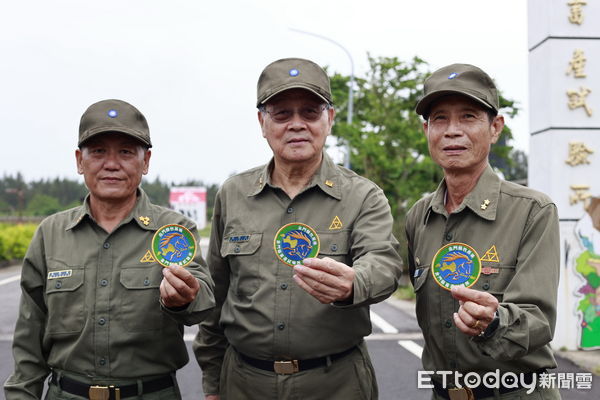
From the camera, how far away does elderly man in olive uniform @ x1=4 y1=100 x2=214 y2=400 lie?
9.80 ft

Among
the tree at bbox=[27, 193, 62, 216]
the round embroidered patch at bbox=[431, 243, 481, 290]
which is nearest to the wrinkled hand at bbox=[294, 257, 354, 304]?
the round embroidered patch at bbox=[431, 243, 481, 290]

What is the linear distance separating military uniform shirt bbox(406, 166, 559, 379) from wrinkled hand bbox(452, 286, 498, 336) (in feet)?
0.40

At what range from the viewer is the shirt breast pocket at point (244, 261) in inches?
121

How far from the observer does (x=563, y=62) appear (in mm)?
8188

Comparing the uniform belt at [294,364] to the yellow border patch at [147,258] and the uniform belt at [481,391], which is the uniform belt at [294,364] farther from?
the yellow border patch at [147,258]

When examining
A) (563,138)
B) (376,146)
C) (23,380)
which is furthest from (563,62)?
(376,146)

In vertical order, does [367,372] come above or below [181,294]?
below

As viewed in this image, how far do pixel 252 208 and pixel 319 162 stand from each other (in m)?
0.43

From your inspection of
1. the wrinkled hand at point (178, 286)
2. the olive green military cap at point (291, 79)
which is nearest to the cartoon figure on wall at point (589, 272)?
the olive green military cap at point (291, 79)

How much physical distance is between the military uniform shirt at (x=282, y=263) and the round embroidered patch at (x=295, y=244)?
0.72ft

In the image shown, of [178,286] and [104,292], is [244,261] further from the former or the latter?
[104,292]

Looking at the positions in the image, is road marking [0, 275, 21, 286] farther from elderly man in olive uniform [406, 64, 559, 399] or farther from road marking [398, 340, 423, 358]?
elderly man in olive uniform [406, 64, 559, 399]

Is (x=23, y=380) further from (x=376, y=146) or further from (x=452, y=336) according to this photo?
(x=376, y=146)

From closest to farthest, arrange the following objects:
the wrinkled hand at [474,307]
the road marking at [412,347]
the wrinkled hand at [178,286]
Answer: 1. the wrinkled hand at [474,307]
2. the wrinkled hand at [178,286]
3. the road marking at [412,347]
